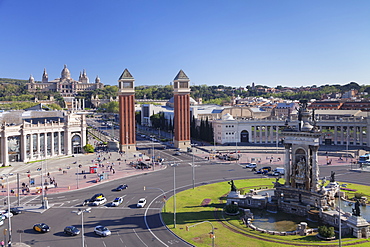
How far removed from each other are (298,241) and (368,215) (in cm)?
1468

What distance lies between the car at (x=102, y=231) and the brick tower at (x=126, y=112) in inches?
2959

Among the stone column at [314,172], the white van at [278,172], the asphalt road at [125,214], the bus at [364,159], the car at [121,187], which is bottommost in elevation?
the asphalt road at [125,214]

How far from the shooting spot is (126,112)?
12319 cm

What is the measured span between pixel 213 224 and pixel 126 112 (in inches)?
3226

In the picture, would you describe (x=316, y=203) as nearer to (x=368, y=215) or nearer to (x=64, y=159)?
(x=368, y=215)

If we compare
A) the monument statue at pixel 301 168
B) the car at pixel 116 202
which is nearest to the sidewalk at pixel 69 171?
the car at pixel 116 202

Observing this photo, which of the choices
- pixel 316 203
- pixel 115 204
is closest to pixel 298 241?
pixel 316 203

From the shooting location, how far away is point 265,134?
435 ft

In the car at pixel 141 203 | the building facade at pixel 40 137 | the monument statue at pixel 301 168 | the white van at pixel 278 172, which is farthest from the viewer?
the building facade at pixel 40 137

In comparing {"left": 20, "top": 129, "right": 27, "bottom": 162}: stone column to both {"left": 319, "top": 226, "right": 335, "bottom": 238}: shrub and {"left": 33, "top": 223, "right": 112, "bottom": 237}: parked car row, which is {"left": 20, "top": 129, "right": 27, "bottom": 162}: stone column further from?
{"left": 319, "top": 226, "right": 335, "bottom": 238}: shrub

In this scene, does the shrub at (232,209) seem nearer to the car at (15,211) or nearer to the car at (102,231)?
the car at (102,231)

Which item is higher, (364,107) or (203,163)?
(364,107)

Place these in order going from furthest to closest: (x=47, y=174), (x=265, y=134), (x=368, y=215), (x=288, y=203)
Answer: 1. (x=265, y=134)
2. (x=47, y=174)
3. (x=288, y=203)
4. (x=368, y=215)

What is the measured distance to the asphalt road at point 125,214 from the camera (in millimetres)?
42188
